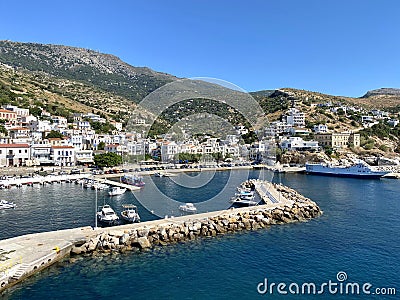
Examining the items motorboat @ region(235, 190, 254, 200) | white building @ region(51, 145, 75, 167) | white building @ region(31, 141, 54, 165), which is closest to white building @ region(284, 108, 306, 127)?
white building @ region(51, 145, 75, 167)

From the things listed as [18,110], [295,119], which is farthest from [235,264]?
[295,119]

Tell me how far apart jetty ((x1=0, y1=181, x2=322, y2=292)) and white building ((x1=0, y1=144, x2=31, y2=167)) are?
80.9ft

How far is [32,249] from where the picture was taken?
10234mm

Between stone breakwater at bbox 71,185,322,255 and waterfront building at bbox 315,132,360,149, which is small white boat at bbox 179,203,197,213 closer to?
stone breakwater at bbox 71,185,322,255

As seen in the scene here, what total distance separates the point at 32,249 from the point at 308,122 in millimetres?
59027

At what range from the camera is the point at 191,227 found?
12.9m

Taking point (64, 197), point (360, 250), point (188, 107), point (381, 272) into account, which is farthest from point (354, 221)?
point (64, 197)

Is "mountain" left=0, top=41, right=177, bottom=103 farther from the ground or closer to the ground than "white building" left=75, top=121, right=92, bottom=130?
farther from the ground

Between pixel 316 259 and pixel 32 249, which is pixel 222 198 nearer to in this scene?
pixel 316 259

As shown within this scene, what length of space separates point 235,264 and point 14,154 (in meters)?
30.2

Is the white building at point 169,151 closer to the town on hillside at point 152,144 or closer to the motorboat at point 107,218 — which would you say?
the town on hillside at point 152,144

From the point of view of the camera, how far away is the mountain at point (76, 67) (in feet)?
290

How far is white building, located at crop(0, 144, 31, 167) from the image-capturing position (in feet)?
106

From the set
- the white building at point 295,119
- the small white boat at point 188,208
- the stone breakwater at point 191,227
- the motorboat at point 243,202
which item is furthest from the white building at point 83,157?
the white building at point 295,119
